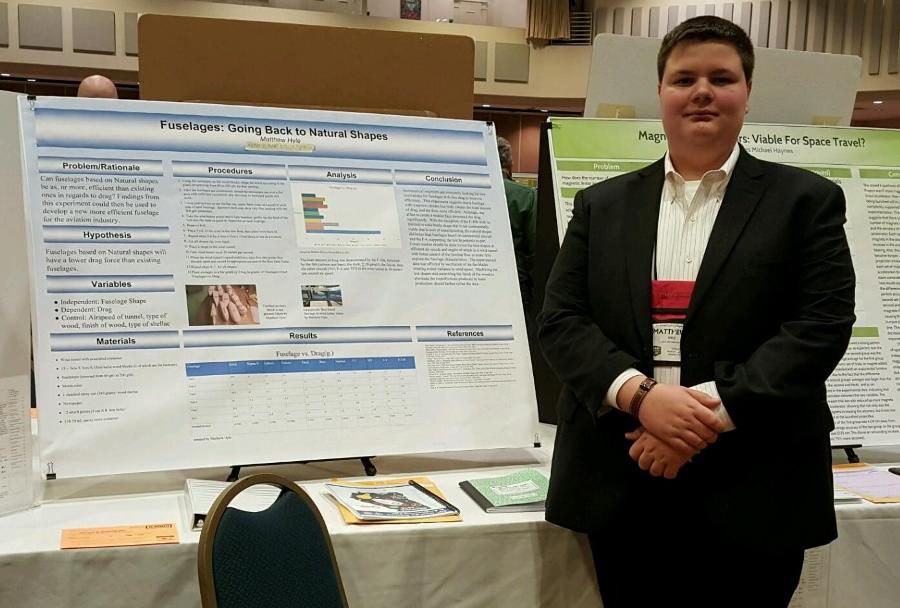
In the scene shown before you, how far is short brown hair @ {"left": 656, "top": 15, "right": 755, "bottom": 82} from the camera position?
1564 millimetres

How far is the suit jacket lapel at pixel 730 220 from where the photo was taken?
149 centimetres

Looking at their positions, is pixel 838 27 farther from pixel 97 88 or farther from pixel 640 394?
pixel 640 394

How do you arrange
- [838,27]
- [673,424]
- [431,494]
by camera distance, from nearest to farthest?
[673,424] → [431,494] → [838,27]

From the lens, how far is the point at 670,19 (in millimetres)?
10070

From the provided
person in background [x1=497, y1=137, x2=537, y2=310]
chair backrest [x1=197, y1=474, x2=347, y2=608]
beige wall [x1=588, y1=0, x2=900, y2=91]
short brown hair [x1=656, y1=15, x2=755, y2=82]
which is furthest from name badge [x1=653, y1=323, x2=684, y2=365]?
beige wall [x1=588, y1=0, x2=900, y2=91]

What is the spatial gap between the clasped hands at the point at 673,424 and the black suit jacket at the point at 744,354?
0.13 feet

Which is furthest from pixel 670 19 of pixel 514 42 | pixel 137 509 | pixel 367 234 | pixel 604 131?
pixel 137 509

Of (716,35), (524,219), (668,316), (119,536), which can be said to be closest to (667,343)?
(668,316)

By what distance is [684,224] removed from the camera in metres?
1.59

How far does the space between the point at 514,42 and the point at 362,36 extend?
817 centimetres

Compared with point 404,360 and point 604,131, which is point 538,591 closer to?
point 404,360

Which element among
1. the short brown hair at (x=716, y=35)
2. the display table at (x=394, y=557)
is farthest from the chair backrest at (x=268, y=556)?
A: the short brown hair at (x=716, y=35)

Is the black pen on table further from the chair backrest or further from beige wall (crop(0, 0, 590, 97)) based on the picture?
beige wall (crop(0, 0, 590, 97))

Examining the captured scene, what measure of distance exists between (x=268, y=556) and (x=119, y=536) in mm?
531
